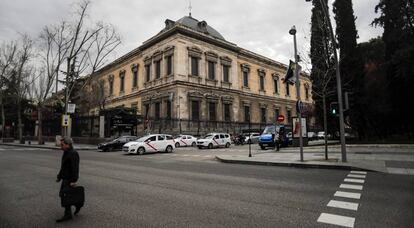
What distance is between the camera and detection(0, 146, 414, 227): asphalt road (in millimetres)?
5195

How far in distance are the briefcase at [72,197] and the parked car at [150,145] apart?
1719 centimetres

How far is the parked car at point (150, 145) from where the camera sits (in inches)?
882

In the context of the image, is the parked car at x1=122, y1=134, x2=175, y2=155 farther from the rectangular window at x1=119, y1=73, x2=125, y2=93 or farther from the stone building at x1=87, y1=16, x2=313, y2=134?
the rectangular window at x1=119, y1=73, x2=125, y2=93

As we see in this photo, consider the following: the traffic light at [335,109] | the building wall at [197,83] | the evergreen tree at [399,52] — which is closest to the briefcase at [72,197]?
the traffic light at [335,109]

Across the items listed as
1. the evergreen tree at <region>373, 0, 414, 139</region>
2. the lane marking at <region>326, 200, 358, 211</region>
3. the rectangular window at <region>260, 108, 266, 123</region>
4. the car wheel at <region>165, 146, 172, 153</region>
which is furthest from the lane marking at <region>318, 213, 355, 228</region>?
the rectangular window at <region>260, 108, 266, 123</region>

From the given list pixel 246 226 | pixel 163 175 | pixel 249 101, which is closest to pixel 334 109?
pixel 163 175

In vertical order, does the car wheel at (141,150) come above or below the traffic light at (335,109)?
below

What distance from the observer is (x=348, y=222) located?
5070 mm

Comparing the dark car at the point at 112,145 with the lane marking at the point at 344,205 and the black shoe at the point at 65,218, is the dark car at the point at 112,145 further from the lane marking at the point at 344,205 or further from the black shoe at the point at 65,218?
the lane marking at the point at 344,205

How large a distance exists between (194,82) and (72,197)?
3819 cm

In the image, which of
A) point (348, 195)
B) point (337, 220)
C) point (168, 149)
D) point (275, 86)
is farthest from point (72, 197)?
point (275, 86)

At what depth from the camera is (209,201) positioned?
21.8ft

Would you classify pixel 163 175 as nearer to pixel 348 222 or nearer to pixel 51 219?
pixel 51 219

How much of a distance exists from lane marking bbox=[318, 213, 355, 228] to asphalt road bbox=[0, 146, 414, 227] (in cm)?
10
